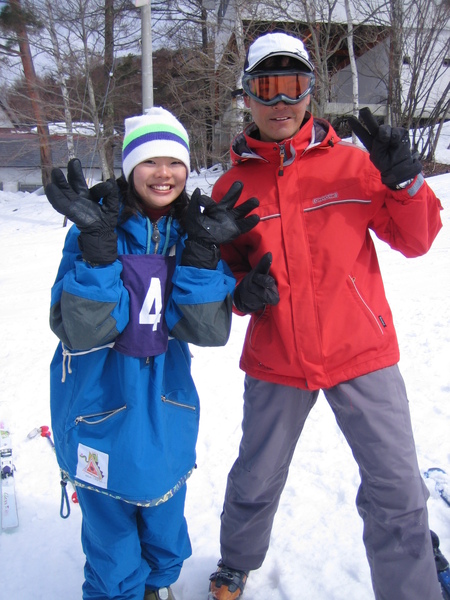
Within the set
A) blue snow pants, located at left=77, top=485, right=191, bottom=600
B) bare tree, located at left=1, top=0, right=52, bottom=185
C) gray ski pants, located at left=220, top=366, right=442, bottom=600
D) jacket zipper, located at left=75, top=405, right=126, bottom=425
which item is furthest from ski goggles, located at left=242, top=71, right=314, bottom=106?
bare tree, located at left=1, top=0, right=52, bottom=185

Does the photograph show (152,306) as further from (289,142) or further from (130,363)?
(289,142)

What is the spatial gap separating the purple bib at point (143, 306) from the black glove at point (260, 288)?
299mm

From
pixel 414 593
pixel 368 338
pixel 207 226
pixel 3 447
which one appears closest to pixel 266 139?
pixel 207 226

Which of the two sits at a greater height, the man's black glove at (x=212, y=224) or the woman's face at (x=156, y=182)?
the woman's face at (x=156, y=182)

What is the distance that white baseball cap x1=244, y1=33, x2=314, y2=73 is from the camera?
1.73 metres

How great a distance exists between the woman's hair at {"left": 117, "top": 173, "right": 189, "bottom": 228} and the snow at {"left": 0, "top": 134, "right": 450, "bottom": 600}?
1562 mm

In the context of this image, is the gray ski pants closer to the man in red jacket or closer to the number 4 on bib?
the man in red jacket

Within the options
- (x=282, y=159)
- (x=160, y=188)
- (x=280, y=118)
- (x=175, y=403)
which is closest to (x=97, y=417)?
(x=175, y=403)

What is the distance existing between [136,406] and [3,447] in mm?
1820

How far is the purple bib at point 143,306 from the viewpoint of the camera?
163cm

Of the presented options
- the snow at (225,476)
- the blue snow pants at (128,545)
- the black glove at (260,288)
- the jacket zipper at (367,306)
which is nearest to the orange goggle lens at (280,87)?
the black glove at (260,288)

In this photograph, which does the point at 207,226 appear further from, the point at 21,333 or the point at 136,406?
the point at 21,333

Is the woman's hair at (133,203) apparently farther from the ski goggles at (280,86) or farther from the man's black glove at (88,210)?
the ski goggles at (280,86)

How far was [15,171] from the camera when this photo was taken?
31.3 metres
